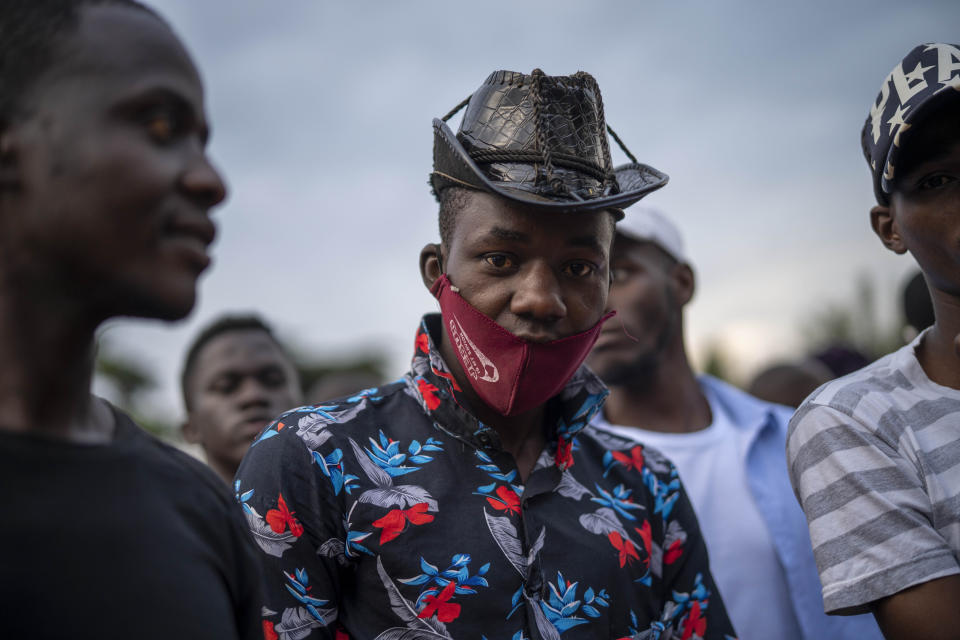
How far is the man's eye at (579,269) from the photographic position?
2.43 metres

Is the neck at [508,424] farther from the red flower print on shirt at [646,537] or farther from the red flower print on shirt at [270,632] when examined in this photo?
the red flower print on shirt at [270,632]

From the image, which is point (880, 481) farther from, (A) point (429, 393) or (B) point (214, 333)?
(B) point (214, 333)

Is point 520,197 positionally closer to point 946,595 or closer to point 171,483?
point 171,483

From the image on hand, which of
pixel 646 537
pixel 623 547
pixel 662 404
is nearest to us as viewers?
pixel 623 547

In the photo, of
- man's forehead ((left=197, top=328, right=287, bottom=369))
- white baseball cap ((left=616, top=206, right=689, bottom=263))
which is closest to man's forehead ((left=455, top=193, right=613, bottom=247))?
white baseball cap ((left=616, top=206, right=689, bottom=263))

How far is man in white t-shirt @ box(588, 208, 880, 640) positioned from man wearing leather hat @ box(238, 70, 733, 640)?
0.86m

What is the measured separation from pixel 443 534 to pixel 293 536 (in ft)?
1.31

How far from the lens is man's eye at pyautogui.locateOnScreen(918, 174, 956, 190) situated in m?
2.31

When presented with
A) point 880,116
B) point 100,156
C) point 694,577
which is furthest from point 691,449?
point 100,156

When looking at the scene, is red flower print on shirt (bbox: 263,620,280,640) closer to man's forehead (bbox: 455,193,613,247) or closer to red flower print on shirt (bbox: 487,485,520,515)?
red flower print on shirt (bbox: 487,485,520,515)

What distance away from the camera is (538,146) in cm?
243

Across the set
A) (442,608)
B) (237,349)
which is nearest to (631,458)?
(442,608)

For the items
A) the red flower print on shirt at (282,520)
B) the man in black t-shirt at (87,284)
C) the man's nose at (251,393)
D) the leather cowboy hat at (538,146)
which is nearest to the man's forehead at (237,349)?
the man's nose at (251,393)

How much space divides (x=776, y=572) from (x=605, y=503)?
134 centimetres
